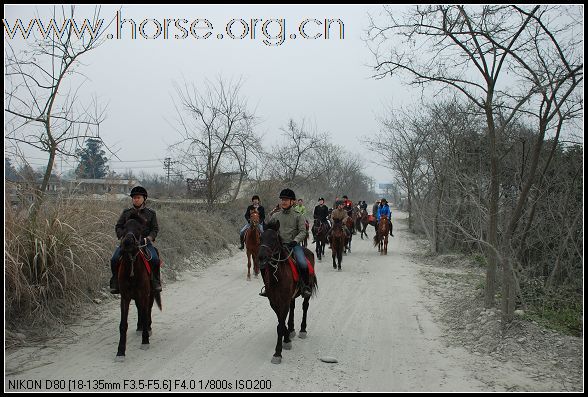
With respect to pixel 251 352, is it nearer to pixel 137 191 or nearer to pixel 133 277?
pixel 133 277

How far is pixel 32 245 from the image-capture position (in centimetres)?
709

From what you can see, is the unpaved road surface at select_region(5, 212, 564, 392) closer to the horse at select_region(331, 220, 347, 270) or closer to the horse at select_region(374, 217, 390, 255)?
the horse at select_region(331, 220, 347, 270)

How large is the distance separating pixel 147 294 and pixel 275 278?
1.85m

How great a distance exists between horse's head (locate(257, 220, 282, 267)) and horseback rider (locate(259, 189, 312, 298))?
0.55 meters

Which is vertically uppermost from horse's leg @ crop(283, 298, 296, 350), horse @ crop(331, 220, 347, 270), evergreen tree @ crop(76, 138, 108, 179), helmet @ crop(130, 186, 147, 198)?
evergreen tree @ crop(76, 138, 108, 179)

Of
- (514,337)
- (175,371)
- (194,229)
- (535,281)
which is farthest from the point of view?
(194,229)

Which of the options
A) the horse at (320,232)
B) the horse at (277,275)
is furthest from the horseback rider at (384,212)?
the horse at (277,275)

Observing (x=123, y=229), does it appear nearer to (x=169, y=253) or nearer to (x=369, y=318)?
(x=369, y=318)

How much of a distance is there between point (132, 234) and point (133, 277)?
682mm

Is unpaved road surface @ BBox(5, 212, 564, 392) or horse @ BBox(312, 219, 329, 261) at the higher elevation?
horse @ BBox(312, 219, 329, 261)

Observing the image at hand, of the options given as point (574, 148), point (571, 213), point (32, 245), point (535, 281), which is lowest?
point (535, 281)

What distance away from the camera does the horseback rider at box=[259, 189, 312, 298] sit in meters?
6.96

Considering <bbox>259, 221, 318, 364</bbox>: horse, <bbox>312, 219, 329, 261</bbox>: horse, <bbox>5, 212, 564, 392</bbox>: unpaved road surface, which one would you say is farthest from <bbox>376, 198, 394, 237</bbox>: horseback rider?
<bbox>259, 221, 318, 364</bbox>: horse

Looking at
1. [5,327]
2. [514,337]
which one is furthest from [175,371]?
[514,337]
